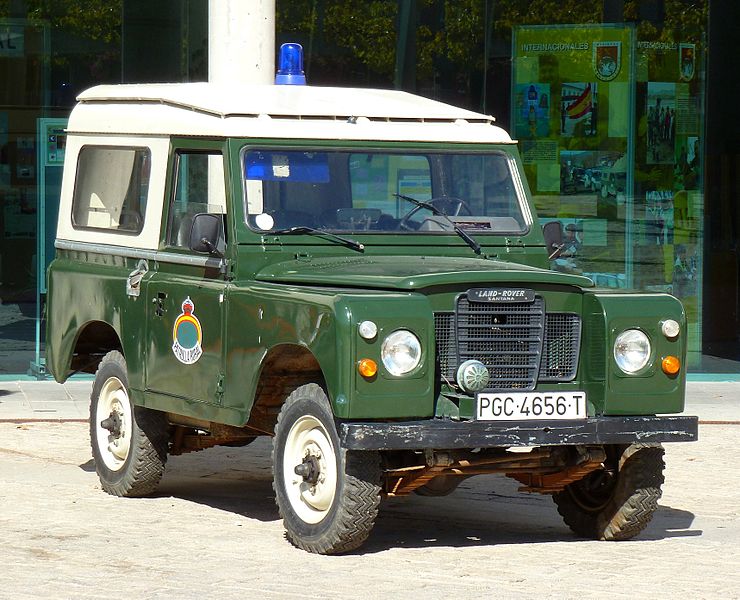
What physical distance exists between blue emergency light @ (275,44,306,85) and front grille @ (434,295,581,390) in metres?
2.80

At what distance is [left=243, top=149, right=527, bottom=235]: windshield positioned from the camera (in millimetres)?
8883

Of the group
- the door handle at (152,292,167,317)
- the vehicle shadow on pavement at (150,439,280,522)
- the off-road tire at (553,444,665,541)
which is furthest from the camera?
the vehicle shadow on pavement at (150,439,280,522)

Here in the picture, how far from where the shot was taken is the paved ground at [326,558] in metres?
7.36

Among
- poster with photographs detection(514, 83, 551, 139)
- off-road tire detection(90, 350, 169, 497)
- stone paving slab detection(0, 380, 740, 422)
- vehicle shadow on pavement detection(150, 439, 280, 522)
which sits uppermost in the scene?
poster with photographs detection(514, 83, 551, 139)

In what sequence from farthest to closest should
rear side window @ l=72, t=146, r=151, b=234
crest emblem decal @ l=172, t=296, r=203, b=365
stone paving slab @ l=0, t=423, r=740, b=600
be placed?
rear side window @ l=72, t=146, r=151, b=234
crest emblem decal @ l=172, t=296, r=203, b=365
stone paving slab @ l=0, t=423, r=740, b=600

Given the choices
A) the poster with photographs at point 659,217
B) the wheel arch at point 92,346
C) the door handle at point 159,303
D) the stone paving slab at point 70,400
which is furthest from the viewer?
the poster with photographs at point 659,217

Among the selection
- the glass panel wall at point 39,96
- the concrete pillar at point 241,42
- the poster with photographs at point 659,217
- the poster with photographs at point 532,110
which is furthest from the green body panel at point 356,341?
the poster with photographs at point 659,217

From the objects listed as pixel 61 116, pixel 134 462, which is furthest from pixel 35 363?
pixel 134 462

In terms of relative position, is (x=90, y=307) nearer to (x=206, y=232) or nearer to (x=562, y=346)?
(x=206, y=232)

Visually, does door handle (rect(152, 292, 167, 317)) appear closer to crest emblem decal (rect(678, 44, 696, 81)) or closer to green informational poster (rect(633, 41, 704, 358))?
green informational poster (rect(633, 41, 704, 358))

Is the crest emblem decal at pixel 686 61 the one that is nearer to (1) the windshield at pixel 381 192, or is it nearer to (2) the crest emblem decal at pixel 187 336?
(1) the windshield at pixel 381 192

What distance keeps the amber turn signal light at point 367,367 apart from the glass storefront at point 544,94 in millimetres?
8436

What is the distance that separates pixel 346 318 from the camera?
25.0 ft

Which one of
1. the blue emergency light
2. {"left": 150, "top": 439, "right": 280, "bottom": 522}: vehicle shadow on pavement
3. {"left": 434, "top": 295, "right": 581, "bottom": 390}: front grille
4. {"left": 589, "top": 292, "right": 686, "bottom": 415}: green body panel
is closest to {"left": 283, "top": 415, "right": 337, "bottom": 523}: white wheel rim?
{"left": 434, "top": 295, "right": 581, "bottom": 390}: front grille
